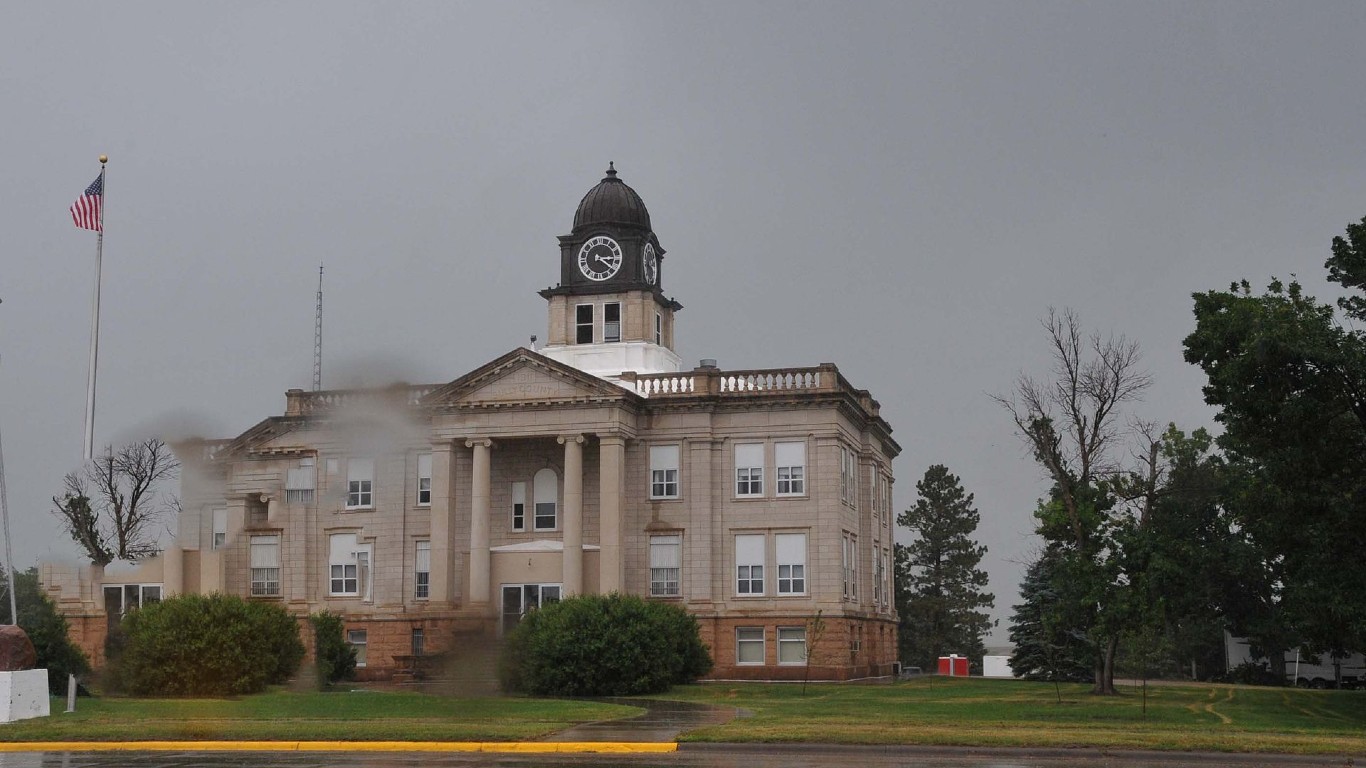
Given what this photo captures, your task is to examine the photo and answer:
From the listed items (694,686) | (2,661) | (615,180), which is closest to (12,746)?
(2,661)

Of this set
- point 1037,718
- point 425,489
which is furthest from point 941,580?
point 1037,718

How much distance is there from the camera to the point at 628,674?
44.4m

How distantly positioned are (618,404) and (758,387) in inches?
229

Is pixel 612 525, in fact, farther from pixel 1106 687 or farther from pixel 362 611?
pixel 1106 687

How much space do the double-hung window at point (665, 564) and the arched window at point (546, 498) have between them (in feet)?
13.6

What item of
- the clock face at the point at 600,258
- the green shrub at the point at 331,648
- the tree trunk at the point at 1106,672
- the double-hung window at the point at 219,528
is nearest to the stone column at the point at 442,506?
the green shrub at the point at 331,648

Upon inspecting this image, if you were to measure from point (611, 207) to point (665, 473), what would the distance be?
42.9 ft

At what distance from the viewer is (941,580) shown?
96375 millimetres

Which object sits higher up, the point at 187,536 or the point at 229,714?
the point at 187,536

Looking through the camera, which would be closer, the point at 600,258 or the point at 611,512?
the point at 611,512

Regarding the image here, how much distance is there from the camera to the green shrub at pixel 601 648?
42750mm

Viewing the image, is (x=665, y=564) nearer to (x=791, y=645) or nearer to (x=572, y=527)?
(x=572, y=527)

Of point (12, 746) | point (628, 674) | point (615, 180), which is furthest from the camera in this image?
point (615, 180)

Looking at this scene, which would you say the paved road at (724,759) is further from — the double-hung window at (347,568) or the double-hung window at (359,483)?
the double-hung window at (347,568)
